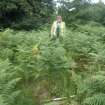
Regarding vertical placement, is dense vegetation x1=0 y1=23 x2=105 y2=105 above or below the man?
below

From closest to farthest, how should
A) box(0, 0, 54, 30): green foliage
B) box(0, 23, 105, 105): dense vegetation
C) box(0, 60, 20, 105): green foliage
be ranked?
box(0, 60, 20, 105): green foliage → box(0, 23, 105, 105): dense vegetation → box(0, 0, 54, 30): green foliage

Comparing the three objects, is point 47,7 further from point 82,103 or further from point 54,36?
point 82,103

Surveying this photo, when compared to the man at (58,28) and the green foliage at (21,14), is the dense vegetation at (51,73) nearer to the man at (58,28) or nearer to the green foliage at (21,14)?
the man at (58,28)

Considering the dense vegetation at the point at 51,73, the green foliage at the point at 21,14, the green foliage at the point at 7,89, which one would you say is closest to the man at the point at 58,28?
the dense vegetation at the point at 51,73

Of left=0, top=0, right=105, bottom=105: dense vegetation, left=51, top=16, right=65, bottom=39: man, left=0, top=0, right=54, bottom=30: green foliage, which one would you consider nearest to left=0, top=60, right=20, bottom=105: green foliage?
left=0, top=0, right=105, bottom=105: dense vegetation

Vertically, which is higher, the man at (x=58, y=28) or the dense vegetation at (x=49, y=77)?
the man at (x=58, y=28)

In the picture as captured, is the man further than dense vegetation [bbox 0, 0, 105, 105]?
Yes

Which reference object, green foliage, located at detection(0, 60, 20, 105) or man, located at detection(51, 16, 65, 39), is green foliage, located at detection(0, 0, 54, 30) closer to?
man, located at detection(51, 16, 65, 39)

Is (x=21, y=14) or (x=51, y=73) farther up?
(x=21, y=14)

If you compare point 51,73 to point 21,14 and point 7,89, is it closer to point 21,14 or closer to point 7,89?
point 7,89

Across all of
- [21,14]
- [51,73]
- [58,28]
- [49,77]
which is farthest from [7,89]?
[21,14]

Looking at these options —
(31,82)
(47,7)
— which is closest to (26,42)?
(31,82)

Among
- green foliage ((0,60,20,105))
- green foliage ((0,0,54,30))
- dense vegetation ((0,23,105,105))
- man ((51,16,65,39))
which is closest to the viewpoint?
green foliage ((0,60,20,105))

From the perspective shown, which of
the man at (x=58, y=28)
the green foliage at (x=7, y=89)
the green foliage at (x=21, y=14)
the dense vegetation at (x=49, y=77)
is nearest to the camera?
the green foliage at (x=7, y=89)
